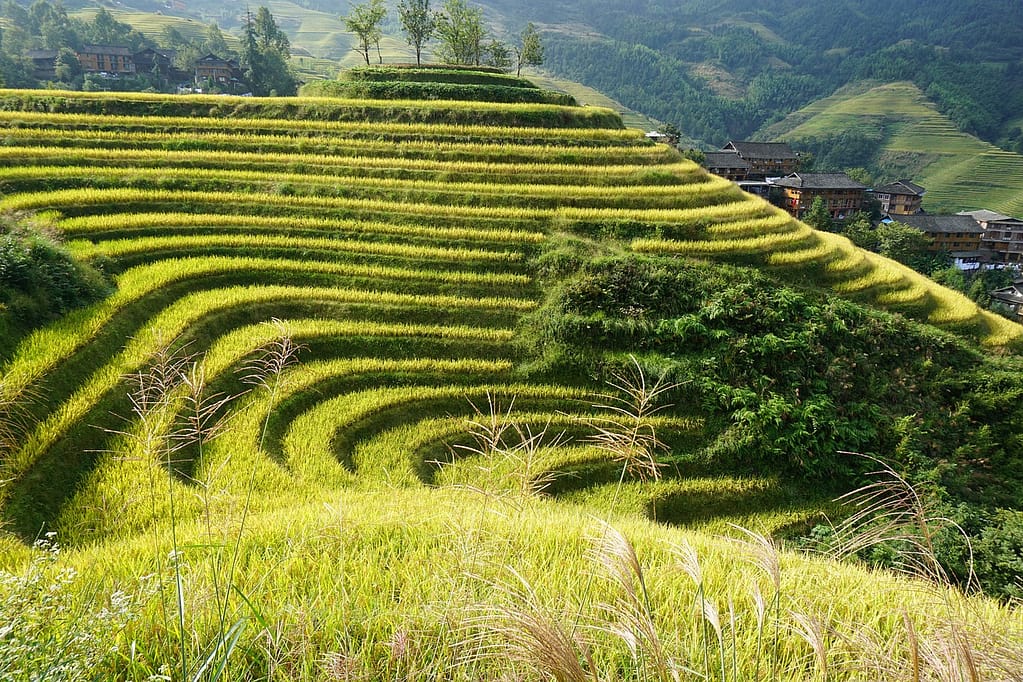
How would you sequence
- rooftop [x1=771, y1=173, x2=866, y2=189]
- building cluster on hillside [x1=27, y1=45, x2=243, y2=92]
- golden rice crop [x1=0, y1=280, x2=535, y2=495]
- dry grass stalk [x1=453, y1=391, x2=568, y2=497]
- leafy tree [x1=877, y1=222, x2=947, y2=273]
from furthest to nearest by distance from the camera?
building cluster on hillside [x1=27, y1=45, x2=243, y2=92]
rooftop [x1=771, y1=173, x2=866, y2=189]
leafy tree [x1=877, y1=222, x2=947, y2=273]
golden rice crop [x1=0, y1=280, x2=535, y2=495]
dry grass stalk [x1=453, y1=391, x2=568, y2=497]

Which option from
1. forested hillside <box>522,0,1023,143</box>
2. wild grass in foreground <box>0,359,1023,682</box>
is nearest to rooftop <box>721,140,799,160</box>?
forested hillside <box>522,0,1023,143</box>

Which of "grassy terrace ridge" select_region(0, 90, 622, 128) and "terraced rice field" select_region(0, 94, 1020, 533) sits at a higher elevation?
"grassy terrace ridge" select_region(0, 90, 622, 128)

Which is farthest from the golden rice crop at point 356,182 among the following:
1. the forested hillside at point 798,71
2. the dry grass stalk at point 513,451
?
the forested hillside at point 798,71

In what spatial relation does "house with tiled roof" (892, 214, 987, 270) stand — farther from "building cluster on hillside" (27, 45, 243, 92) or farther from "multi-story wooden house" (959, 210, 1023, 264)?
"building cluster on hillside" (27, 45, 243, 92)

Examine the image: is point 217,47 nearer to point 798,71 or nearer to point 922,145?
point 922,145

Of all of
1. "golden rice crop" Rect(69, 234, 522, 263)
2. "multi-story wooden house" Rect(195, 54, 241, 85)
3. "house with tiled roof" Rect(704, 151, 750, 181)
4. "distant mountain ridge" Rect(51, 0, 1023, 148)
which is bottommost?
"golden rice crop" Rect(69, 234, 522, 263)

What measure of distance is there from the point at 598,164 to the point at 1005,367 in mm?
16918

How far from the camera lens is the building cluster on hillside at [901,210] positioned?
51625 millimetres

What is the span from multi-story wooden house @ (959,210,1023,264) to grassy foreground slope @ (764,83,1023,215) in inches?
1113

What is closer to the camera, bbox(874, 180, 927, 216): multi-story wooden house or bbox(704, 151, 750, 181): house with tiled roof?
bbox(704, 151, 750, 181): house with tiled roof

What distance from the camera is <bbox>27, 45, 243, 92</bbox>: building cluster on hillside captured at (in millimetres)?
63625

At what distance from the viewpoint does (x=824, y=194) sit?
54781mm

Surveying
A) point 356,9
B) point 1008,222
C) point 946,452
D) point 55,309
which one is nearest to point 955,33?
point 1008,222

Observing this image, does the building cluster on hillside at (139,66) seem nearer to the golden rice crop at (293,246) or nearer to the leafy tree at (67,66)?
the leafy tree at (67,66)
